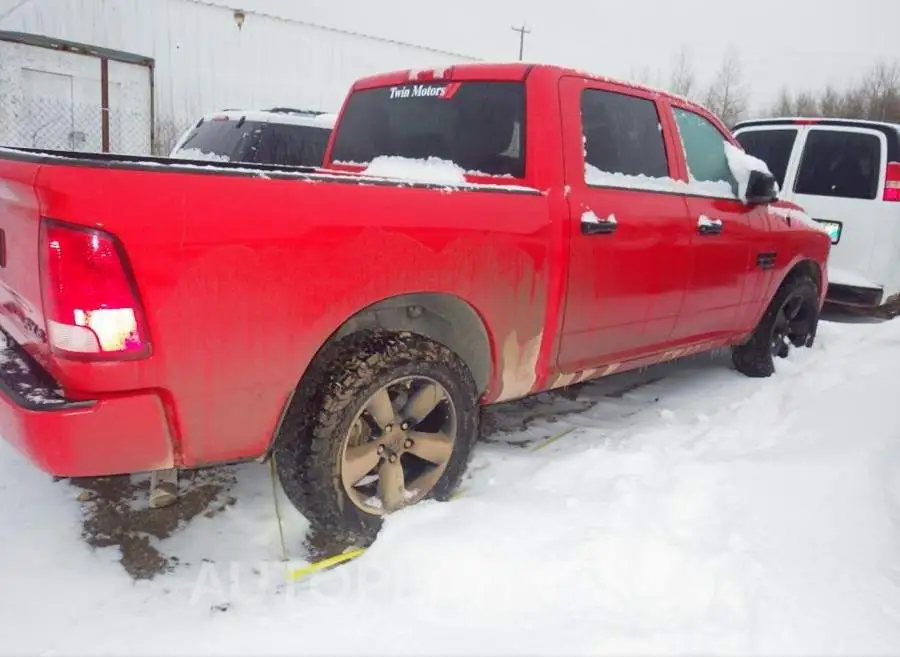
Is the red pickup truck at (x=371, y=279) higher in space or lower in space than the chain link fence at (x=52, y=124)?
lower

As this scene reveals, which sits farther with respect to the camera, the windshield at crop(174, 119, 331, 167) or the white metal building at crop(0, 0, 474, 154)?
the white metal building at crop(0, 0, 474, 154)

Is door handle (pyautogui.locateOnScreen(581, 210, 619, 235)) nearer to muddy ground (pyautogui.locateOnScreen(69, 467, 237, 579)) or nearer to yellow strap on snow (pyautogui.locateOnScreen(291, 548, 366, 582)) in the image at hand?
yellow strap on snow (pyautogui.locateOnScreen(291, 548, 366, 582))

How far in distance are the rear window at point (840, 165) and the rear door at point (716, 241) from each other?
3.00 m

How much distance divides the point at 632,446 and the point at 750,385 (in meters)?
1.70

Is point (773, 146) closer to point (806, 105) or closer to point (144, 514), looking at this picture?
point (144, 514)

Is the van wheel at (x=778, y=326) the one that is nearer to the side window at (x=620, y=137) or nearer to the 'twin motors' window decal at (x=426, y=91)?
the side window at (x=620, y=137)

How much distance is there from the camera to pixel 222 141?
7285mm

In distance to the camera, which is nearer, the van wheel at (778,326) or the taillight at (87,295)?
the taillight at (87,295)

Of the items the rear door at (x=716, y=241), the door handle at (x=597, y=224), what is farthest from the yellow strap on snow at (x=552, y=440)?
the door handle at (x=597, y=224)

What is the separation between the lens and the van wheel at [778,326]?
15.5ft

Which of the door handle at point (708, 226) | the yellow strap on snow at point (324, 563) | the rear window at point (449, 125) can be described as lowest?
the yellow strap on snow at point (324, 563)

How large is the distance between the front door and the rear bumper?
1.70 metres

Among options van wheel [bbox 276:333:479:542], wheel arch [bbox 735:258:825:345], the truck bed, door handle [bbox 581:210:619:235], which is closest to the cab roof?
door handle [bbox 581:210:619:235]

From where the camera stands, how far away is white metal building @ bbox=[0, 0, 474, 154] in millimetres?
12688
